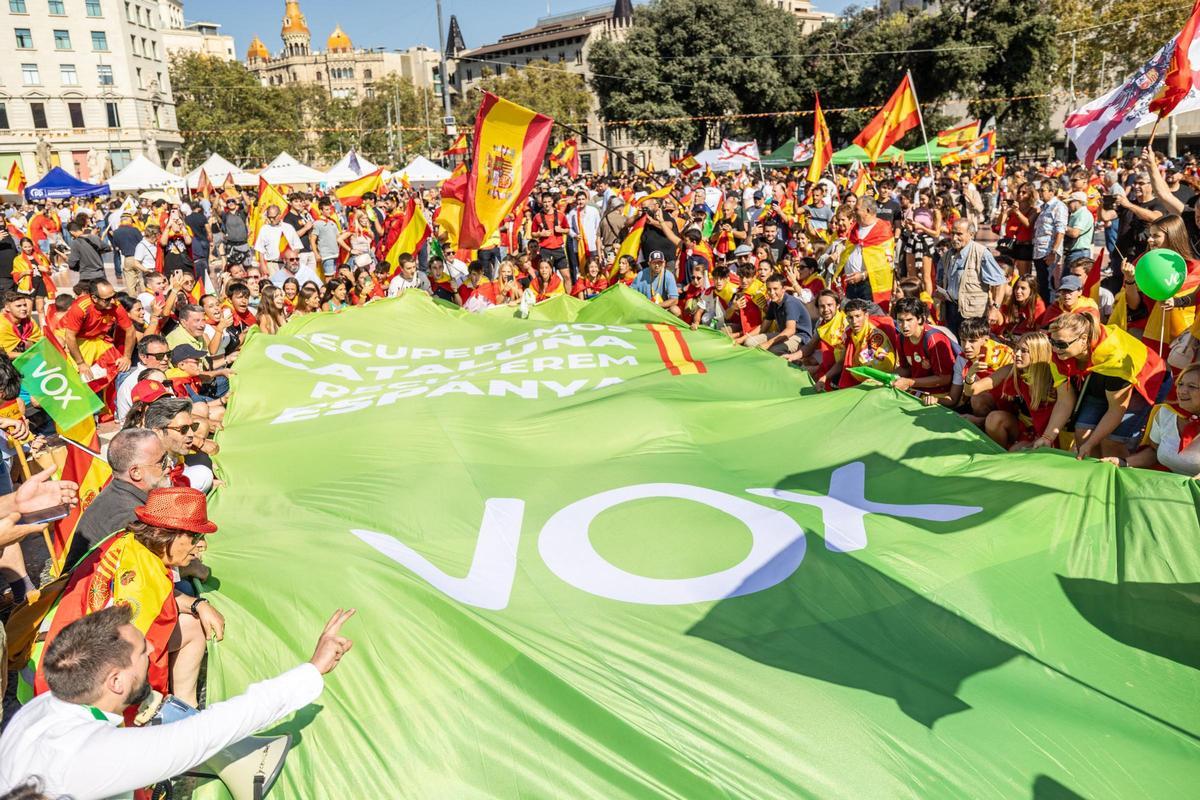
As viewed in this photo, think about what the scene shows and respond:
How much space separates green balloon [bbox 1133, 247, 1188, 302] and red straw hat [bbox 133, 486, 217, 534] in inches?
226

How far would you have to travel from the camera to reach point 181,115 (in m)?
84.9

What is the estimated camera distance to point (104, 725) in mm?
2736

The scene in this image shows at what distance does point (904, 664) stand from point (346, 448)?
12.8 feet

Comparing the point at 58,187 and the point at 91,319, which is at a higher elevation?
the point at 58,187

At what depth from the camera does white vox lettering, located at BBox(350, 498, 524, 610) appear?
419cm

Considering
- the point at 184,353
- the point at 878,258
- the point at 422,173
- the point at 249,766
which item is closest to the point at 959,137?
the point at 878,258

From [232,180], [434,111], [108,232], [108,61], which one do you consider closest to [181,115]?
[108,61]

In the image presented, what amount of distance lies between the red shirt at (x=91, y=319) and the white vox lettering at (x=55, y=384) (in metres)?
2.48

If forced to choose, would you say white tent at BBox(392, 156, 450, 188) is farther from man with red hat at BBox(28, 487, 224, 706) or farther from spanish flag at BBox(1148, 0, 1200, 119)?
man with red hat at BBox(28, 487, 224, 706)

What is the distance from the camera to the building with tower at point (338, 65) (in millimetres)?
158250

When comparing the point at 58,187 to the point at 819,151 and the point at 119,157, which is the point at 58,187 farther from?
the point at 119,157

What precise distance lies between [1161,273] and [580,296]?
8.14 m

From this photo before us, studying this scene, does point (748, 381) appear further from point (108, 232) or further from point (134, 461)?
point (108, 232)

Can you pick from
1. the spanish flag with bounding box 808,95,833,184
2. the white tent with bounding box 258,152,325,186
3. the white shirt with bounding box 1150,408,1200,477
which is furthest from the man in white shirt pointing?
the white tent with bounding box 258,152,325,186
